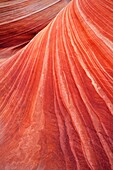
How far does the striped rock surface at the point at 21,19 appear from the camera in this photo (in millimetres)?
2428

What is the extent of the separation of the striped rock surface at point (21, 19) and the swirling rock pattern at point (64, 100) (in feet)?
3.26

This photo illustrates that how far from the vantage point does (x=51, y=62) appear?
1.22m

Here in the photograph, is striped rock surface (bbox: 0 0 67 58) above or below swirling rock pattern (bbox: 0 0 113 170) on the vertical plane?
above

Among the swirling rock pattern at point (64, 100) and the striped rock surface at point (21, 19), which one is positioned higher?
the striped rock surface at point (21, 19)

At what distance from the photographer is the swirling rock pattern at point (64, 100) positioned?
778 mm

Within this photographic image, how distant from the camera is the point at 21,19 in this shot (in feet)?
8.43

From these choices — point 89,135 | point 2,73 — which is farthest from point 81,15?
point 89,135

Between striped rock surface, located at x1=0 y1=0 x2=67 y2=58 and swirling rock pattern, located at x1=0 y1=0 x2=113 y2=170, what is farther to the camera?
striped rock surface, located at x1=0 y1=0 x2=67 y2=58

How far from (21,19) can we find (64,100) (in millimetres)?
1826

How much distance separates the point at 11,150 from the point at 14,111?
0.71ft

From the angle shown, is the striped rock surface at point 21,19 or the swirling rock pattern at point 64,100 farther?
the striped rock surface at point 21,19

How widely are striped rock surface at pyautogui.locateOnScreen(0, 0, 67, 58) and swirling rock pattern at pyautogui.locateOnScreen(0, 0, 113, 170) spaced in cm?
99

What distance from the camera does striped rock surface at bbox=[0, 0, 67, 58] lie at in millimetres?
2428

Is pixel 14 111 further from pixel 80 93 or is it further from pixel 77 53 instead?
pixel 77 53
